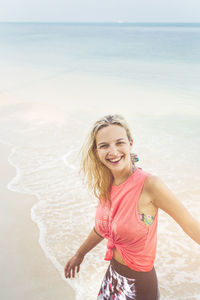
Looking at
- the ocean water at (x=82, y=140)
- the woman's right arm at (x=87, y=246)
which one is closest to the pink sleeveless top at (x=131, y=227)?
the woman's right arm at (x=87, y=246)

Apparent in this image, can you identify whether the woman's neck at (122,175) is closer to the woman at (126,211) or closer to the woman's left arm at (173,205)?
the woman at (126,211)

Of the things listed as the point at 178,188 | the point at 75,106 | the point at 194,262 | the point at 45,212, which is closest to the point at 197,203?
the point at 178,188

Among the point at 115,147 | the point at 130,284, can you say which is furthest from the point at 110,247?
the point at 115,147

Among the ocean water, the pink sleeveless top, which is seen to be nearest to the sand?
the ocean water

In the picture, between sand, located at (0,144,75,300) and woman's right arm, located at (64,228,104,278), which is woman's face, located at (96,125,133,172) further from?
sand, located at (0,144,75,300)

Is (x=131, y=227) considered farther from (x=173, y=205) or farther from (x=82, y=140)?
(x=82, y=140)

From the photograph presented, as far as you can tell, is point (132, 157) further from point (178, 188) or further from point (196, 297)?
point (178, 188)

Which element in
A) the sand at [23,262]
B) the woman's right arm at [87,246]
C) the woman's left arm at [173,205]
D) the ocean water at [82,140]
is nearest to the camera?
the woman's left arm at [173,205]

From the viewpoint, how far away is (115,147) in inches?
71.5

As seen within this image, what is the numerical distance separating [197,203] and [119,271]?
348 centimetres

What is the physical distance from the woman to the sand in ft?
5.09

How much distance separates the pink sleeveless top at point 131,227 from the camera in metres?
1.69

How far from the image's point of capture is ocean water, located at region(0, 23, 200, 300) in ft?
12.6

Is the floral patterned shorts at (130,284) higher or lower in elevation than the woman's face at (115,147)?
lower
